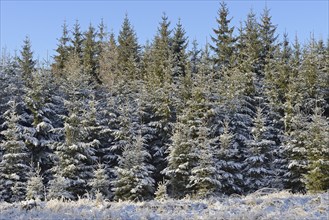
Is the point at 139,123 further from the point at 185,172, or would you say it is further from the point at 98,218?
the point at 98,218

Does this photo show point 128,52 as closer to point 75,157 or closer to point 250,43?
point 250,43

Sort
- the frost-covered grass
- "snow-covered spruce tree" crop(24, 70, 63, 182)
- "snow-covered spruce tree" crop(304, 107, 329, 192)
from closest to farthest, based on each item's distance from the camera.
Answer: the frost-covered grass → "snow-covered spruce tree" crop(304, 107, 329, 192) → "snow-covered spruce tree" crop(24, 70, 63, 182)

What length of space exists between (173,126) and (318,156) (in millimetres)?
10309

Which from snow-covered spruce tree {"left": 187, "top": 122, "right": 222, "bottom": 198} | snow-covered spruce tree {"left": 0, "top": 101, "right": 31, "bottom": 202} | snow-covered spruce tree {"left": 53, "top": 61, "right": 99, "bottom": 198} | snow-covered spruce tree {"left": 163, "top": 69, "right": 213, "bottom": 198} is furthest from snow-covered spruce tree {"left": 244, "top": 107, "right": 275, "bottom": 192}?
snow-covered spruce tree {"left": 0, "top": 101, "right": 31, "bottom": 202}

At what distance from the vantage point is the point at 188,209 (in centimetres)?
616

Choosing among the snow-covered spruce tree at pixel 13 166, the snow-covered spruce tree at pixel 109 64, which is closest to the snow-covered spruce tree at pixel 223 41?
the snow-covered spruce tree at pixel 109 64

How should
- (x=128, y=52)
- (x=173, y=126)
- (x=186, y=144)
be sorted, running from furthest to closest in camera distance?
(x=128, y=52) < (x=173, y=126) < (x=186, y=144)

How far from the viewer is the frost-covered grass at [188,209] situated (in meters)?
5.57

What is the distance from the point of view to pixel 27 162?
2567cm

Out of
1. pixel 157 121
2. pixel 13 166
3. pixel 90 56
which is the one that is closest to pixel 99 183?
pixel 13 166

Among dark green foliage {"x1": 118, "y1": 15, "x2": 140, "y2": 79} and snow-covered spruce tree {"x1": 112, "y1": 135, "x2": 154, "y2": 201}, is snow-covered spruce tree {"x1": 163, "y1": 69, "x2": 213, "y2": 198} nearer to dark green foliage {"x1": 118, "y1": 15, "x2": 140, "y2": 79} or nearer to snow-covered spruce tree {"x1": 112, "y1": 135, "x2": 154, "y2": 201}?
snow-covered spruce tree {"x1": 112, "y1": 135, "x2": 154, "y2": 201}

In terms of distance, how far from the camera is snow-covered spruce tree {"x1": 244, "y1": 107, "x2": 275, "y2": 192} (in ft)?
76.2

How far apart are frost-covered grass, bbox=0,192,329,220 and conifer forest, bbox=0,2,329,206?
10190 mm

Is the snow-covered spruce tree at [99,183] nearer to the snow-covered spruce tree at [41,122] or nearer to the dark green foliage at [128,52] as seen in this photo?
the snow-covered spruce tree at [41,122]
